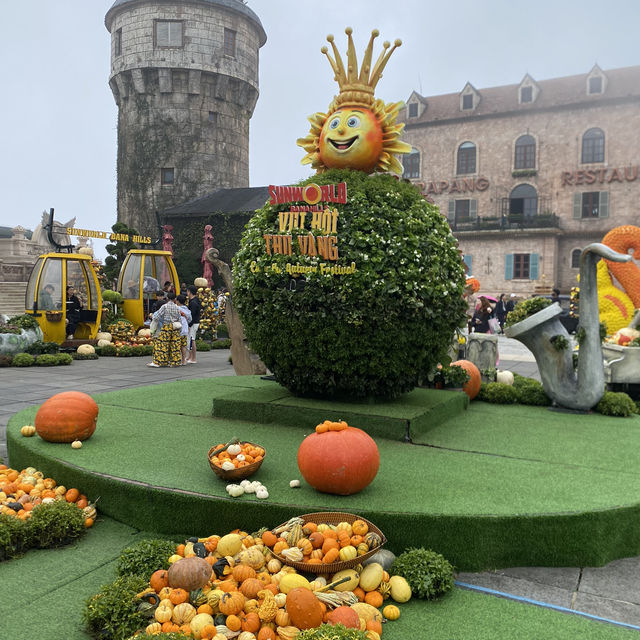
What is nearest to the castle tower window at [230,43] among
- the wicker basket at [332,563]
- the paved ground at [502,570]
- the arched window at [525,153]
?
the arched window at [525,153]

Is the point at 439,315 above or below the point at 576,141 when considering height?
below

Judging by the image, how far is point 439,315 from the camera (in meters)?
6.21

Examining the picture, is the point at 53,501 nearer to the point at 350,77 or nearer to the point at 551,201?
the point at 350,77

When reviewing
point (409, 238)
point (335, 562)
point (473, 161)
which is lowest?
point (335, 562)

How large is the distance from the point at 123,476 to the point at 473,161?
43.6 meters

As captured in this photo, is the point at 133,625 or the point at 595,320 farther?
the point at 595,320

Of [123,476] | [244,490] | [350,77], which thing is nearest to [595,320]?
[350,77]

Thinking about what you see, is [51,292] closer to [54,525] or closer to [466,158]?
[54,525]

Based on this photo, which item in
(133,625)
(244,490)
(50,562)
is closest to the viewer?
(133,625)

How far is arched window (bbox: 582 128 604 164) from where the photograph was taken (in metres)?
40.5

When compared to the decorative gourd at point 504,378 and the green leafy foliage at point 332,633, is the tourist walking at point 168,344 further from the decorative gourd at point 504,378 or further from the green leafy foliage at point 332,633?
the green leafy foliage at point 332,633

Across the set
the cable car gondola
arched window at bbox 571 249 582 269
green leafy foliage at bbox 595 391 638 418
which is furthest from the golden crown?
arched window at bbox 571 249 582 269

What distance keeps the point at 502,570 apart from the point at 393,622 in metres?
1.01

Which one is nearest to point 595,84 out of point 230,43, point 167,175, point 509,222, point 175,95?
point 509,222
